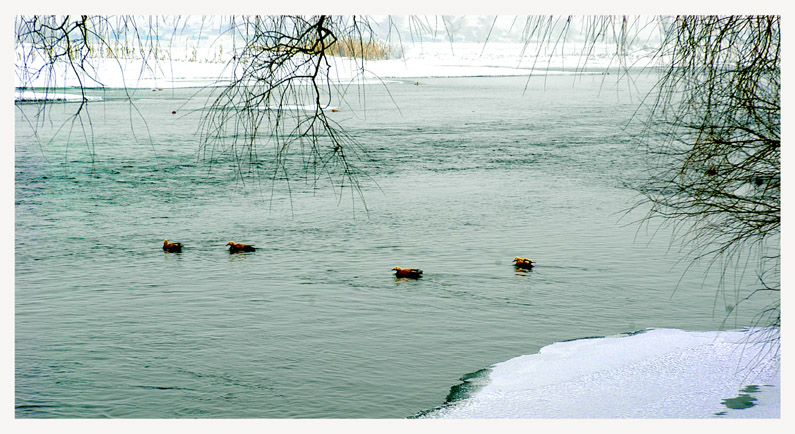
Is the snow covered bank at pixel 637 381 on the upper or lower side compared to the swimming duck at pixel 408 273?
lower

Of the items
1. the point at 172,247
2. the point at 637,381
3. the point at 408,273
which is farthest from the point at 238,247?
the point at 637,381

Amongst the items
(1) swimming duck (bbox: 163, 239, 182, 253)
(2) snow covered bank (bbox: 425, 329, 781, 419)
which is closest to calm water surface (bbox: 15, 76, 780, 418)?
(1) swimming duck (bbox: 163, 239, 182, 253)

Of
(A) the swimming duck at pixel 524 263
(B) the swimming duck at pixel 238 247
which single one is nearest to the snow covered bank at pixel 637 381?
(A) the swimming duck at pixel 524 263

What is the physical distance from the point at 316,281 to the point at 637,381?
256 centimetres

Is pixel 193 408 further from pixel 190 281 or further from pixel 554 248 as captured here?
pixel 554 248

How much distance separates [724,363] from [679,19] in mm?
1959

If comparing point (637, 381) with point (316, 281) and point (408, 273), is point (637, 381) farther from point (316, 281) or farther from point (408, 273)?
point (316, 281)

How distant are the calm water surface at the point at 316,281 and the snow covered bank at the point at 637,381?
0.23 metres

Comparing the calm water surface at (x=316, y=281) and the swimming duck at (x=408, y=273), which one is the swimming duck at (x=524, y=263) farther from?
the swimming duck at (x=408, y=273)

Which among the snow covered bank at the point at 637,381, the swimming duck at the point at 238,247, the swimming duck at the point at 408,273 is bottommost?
the snow covered bank at the point at 637,381

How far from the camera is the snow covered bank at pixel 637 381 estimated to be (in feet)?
12.6

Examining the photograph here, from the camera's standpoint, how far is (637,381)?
419cm

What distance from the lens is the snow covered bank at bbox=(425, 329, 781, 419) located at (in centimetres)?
383

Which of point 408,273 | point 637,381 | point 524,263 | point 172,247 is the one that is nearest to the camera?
point 637,381
